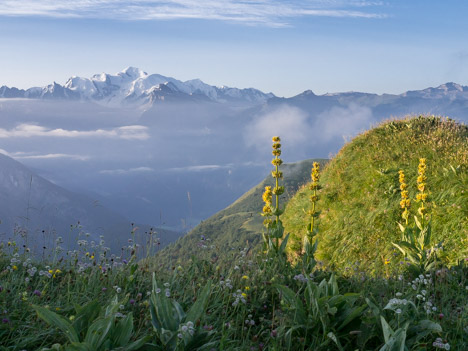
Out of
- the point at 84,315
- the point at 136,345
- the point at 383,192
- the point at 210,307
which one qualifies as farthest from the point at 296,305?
the point at 383,192

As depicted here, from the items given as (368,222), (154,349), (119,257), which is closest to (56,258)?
(119,257)

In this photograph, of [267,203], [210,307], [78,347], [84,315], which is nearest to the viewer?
[78,347]

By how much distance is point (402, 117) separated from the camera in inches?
732

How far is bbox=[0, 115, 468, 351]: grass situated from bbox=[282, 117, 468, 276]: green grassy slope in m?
3.53

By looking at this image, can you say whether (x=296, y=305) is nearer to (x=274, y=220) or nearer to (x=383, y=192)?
(x=274, y=220)

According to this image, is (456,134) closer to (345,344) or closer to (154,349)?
(345,344)

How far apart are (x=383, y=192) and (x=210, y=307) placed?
10.0 metres

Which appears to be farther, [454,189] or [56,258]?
[454,189]

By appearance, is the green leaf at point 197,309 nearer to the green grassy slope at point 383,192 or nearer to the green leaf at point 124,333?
the green leaf at point 124,333

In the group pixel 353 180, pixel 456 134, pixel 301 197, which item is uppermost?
pixel 456 134

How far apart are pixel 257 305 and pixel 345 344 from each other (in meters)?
1.06

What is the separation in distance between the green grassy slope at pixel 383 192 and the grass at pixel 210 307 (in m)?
3.53

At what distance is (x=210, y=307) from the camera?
4332 mm

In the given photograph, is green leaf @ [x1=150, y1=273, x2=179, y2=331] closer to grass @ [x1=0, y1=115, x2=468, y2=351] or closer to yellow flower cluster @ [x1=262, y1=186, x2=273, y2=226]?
grass @ [x1=0, y1=115, x2=468, y2=351]
